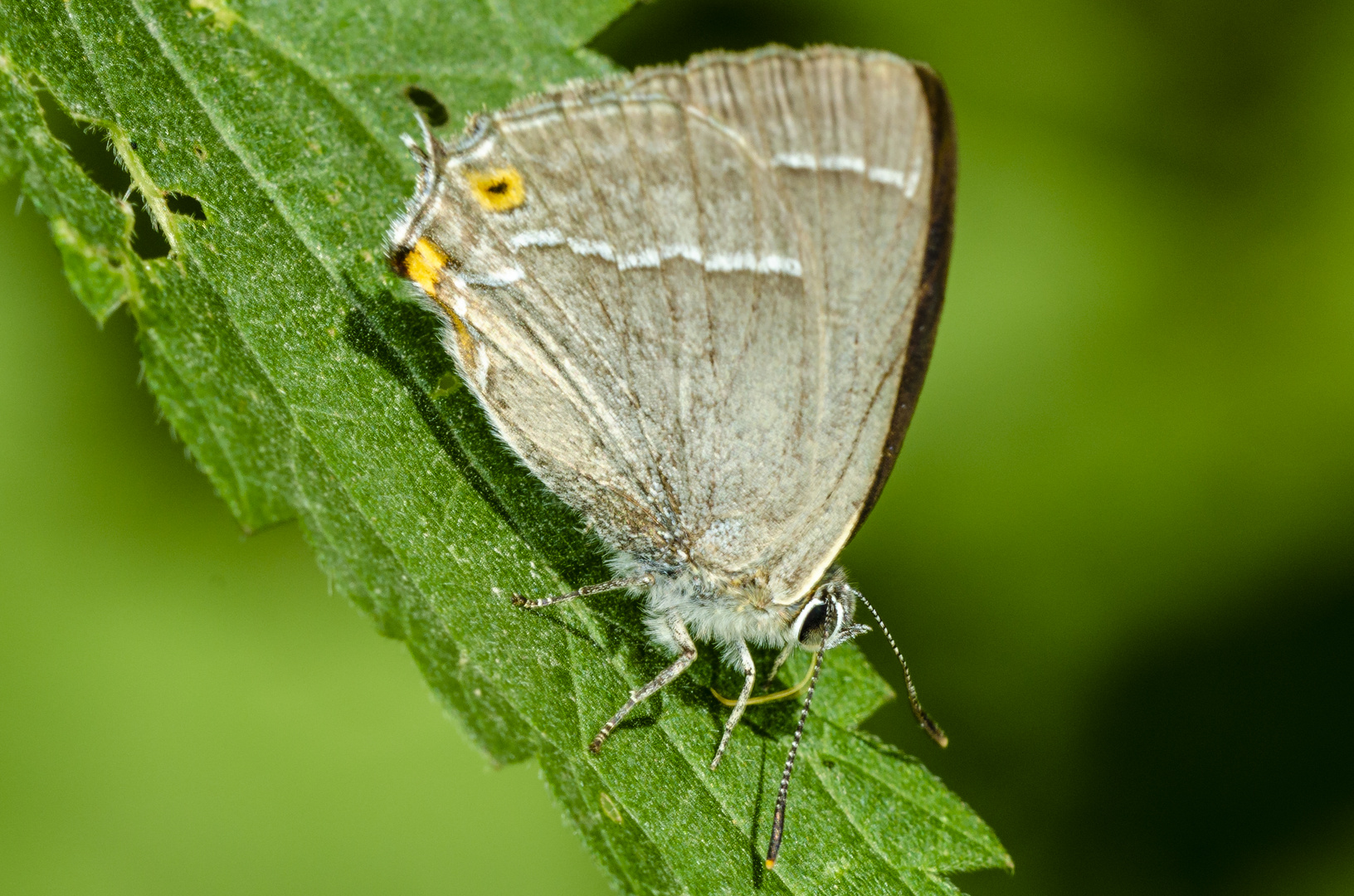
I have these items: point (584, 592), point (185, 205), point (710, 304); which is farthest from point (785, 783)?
point (185, 205)

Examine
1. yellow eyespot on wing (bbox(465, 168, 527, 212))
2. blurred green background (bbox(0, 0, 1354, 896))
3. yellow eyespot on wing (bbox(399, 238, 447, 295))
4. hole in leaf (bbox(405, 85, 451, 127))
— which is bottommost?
blurred green background (bbox(0, 0, 1354, 896))

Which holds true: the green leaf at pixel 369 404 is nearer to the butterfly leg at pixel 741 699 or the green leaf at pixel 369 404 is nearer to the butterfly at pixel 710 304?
the butterfly leg at pixel 741 699

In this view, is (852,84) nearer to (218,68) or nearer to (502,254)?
(502,254)

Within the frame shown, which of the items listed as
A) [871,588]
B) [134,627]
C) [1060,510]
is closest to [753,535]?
[871,588]

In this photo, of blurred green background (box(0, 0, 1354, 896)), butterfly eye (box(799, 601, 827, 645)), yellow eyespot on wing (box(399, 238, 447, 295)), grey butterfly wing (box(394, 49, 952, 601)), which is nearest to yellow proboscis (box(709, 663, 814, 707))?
butterfly eye (box(799, 601, 827, 645))

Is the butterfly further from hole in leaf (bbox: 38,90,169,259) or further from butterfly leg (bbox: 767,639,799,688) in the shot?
hole in leaf (bbox: 38,90,169,259)

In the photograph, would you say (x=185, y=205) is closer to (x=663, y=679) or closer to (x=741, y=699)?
(x=663, y=679)
